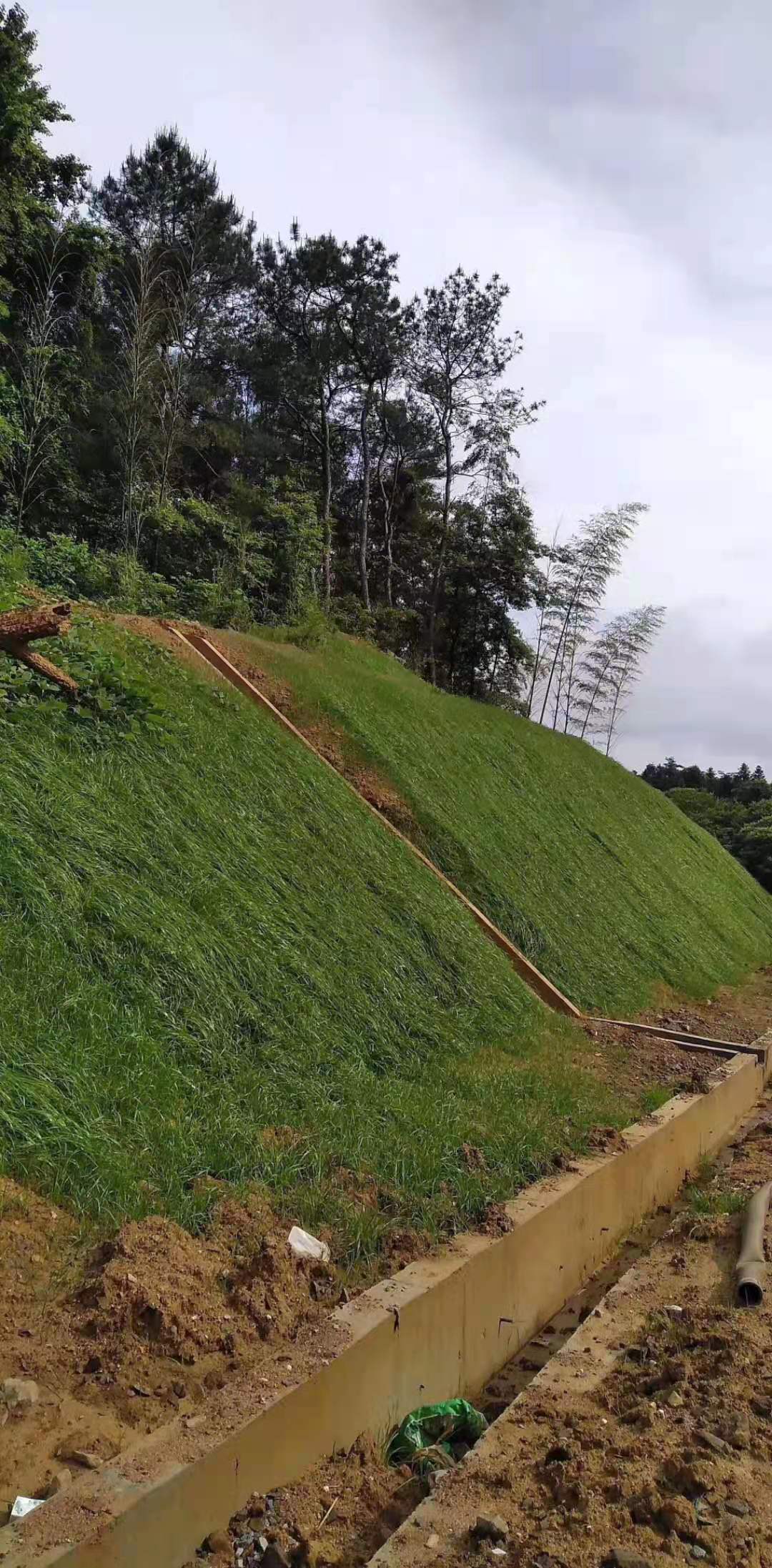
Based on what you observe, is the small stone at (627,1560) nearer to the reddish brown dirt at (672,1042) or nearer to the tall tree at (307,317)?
the reddish brown dirt at (672,1042)

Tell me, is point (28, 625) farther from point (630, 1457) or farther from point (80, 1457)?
point (630, 1457)

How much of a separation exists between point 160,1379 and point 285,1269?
2.14ft

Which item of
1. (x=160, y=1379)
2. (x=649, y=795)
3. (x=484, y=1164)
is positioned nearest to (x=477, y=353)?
(x=649, y=795)

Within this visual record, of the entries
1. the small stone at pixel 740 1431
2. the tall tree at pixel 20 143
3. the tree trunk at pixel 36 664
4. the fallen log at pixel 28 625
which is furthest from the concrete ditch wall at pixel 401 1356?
the tall tree at pixel 20 143

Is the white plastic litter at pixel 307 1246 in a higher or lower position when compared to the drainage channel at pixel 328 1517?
higher

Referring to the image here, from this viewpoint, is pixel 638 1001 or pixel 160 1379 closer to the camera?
pixel 160 1379

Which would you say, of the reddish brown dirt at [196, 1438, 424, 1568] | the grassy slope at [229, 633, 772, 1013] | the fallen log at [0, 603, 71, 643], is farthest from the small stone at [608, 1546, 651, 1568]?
the grassy slope at [229, 633, 772, 1013]

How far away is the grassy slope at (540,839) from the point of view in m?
9.88

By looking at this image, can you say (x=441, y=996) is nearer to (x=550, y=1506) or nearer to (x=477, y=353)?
(x=550, y=1506)

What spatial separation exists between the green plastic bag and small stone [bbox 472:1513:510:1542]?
0.48 metres

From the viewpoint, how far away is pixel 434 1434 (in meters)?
3.33

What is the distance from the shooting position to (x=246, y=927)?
5496 mm

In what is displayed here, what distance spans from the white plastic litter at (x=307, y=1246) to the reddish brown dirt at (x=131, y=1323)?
6 centimetres

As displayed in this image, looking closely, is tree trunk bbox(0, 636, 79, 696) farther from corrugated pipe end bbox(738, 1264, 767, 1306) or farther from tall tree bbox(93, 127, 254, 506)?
tall tree bbox(93, 127, 254, 506)
